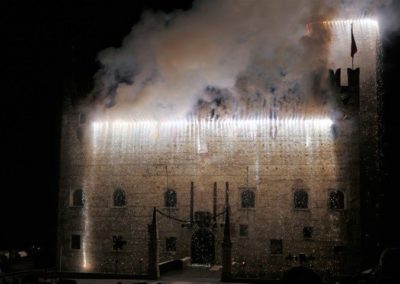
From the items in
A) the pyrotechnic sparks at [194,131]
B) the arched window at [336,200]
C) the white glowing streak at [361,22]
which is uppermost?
the white glowing streak at [361,22]

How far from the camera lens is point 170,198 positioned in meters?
27.8

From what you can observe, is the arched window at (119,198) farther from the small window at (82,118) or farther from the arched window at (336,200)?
the arched window at (336,200)

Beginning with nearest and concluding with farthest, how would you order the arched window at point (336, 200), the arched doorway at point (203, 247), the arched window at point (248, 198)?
the arched window at point (336, 200), the arched window at point (248, 198), the arched doorway at point (203, 247)

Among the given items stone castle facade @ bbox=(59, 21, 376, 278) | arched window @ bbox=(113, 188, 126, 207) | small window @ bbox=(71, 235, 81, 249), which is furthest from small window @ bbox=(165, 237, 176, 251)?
small window @ bbox=(71, 235, 81, 249)

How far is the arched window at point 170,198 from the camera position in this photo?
2775 centimetres

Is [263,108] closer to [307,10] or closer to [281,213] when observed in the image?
[281,213]

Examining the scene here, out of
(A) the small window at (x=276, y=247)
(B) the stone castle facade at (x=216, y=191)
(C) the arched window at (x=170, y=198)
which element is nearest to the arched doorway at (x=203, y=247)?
(B) the stone castle facade at (x=216, y=191)

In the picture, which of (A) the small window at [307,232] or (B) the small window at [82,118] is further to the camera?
(B) the small window at [82,118]

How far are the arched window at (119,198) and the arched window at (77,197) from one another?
2157 mm

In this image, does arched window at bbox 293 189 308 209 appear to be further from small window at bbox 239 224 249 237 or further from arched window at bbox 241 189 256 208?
small window at bbox 239 224 249 237

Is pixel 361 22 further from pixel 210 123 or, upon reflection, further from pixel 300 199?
Answer: pixel 300 199

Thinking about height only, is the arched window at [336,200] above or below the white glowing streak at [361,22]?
below

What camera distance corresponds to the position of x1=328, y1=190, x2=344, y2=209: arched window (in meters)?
26.3

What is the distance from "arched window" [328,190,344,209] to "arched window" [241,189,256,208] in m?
4.12
